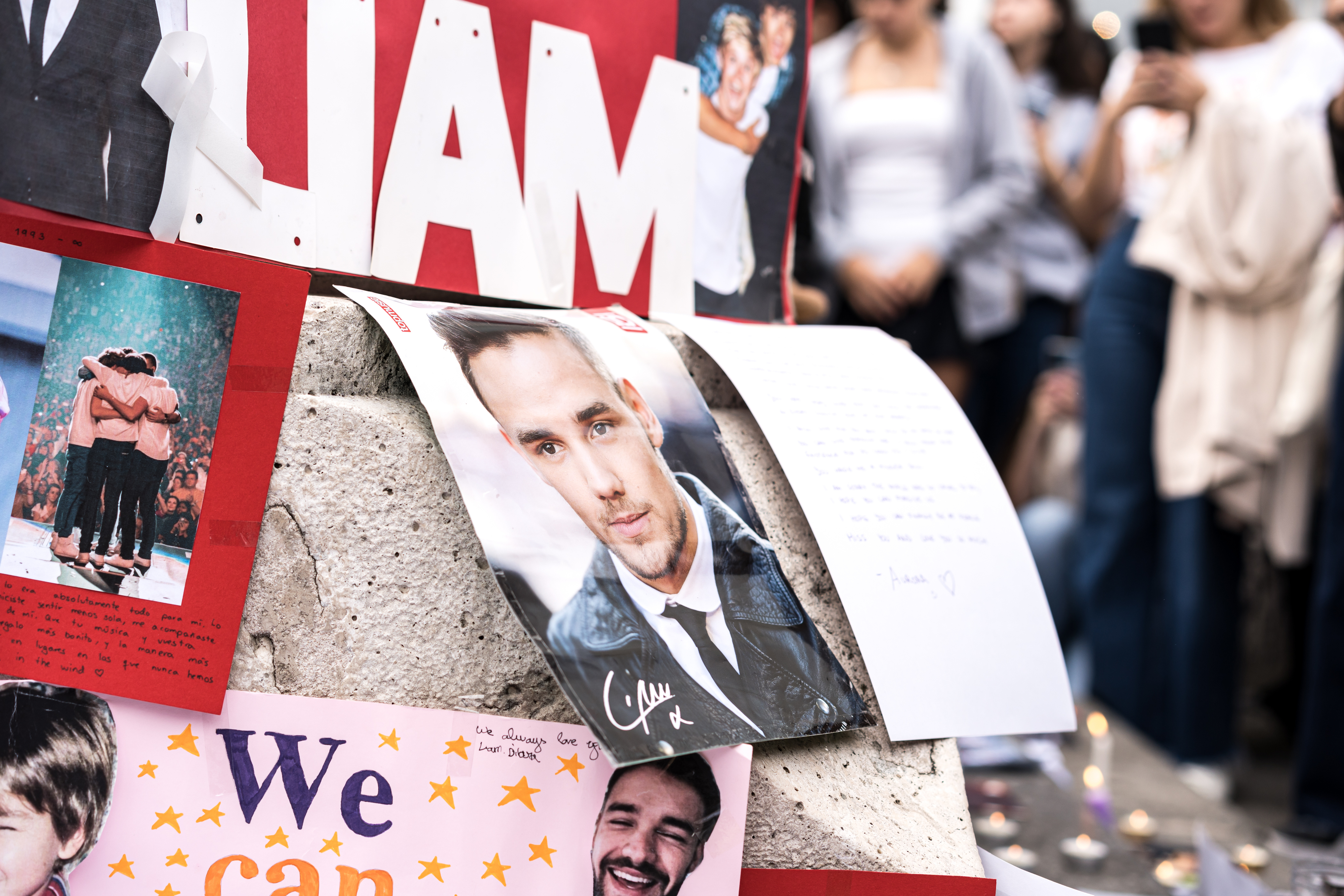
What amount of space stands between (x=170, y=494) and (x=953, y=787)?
1.72ft

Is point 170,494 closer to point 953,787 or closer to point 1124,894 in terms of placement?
point 953,787

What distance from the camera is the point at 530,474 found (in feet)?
2.11

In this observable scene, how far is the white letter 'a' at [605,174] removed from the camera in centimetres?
83

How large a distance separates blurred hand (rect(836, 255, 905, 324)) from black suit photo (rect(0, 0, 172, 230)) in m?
1.44

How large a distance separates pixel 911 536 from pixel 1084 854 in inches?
28.1

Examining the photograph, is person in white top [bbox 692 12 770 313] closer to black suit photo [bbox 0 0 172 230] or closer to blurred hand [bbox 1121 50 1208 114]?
black suit photo [bbox 0 0 172 230]

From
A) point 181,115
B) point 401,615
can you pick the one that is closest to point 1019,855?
point 401,615

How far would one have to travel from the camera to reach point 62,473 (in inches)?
24.3

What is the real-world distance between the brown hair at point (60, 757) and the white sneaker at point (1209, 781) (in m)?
1.82

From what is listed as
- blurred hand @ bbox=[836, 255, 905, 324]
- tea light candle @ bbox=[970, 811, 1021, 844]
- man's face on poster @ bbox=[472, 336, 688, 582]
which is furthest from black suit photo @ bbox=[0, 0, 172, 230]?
blurred hand @ bbox=[836, 255, 905, 324]

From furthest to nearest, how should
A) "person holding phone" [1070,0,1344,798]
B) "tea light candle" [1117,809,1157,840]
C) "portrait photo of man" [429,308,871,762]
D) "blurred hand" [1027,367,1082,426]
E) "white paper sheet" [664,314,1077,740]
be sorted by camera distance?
"blurred hand" [1027,367,1082,426]
"person holding phone" [1070,0,1344,798]
"tea light candle" [1117,809,1157,840]
"white paper sheet" [664,314,1077,740]
"portrait photo of man" [429,308,871,762]

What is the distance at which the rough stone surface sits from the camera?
0.64 m

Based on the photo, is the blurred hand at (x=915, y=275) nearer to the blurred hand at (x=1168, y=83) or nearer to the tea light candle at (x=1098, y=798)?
the blurred hand at (x=1168, y=83)

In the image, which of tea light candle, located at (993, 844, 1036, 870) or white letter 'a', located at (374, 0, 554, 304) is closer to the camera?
white letter 'a', located at (374, 0, 554, 304)
